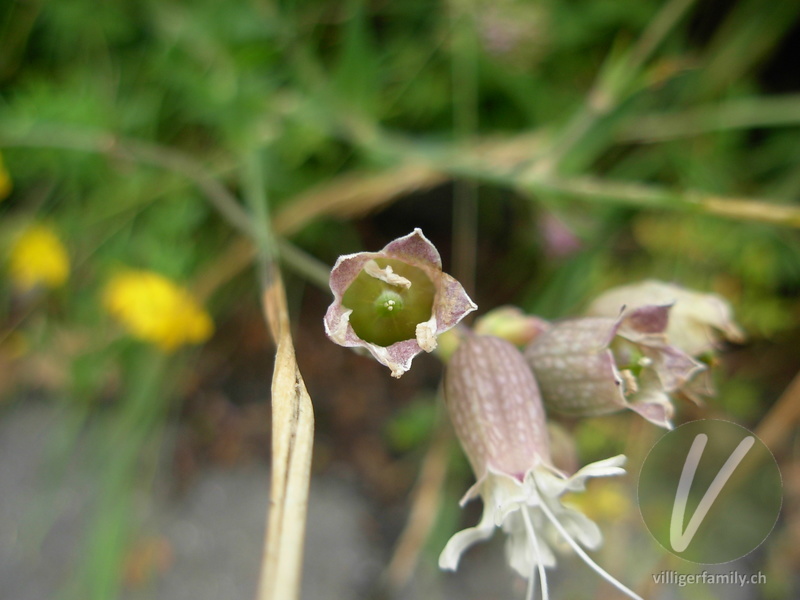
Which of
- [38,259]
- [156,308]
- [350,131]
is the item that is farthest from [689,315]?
[38,259]

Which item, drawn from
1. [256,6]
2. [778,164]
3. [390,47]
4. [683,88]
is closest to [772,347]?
[778,164]

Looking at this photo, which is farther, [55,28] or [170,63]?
[55,28]

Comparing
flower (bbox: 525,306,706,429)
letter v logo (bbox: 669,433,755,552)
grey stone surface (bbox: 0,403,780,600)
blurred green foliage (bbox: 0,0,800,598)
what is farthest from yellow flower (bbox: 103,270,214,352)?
letter v logo (bbox: 669,433,755,552)

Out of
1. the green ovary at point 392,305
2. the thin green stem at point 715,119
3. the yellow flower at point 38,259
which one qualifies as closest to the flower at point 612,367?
the green ovary at point 392,305

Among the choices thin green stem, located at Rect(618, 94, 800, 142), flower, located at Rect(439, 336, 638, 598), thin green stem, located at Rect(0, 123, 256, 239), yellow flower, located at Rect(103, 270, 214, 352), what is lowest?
flower, located at Rect(439, 336, 638, 598)

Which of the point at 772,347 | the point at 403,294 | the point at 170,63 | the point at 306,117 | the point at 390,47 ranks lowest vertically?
the point at 403,294

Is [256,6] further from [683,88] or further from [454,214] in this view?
[683,88]

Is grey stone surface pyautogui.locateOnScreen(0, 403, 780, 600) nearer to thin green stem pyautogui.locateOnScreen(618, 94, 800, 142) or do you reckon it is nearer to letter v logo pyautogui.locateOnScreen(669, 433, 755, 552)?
letter v logo pyautogui.locateOnScreen(669, 433, 755, 552)

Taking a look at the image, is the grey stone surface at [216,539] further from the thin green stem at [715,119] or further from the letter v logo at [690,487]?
the thin green stem at [715,119]
